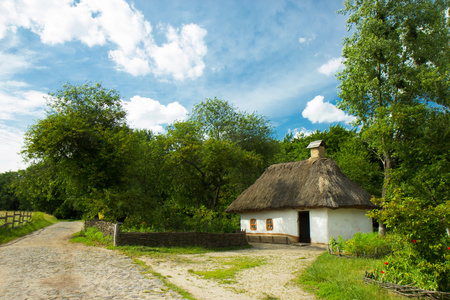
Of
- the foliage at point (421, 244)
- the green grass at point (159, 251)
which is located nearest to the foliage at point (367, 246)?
the foliage at point (421, 244)

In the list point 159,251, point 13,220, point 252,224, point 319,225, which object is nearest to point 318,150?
point 319,225

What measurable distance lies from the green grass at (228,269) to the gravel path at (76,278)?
4.99ft

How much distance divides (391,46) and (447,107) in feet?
17.2

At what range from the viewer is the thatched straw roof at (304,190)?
17.5 m

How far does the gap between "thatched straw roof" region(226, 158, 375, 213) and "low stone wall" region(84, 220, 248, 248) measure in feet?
14.0

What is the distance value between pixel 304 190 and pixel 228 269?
10.8m

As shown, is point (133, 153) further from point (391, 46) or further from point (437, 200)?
point (437, 200)

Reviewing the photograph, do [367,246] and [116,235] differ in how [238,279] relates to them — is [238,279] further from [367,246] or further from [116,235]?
[116,235]

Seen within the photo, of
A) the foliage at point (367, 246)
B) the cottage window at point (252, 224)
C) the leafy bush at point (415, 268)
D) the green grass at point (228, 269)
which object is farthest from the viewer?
the cottage window at point (252, 224)

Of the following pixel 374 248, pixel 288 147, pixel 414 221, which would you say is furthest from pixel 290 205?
pixel 288 147

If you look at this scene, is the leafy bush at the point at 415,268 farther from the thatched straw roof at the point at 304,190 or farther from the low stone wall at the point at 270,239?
the low stone wall at the point at 270,239

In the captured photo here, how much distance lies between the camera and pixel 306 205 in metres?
17.8

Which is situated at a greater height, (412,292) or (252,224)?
(252,224)

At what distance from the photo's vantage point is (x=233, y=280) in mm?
8117
